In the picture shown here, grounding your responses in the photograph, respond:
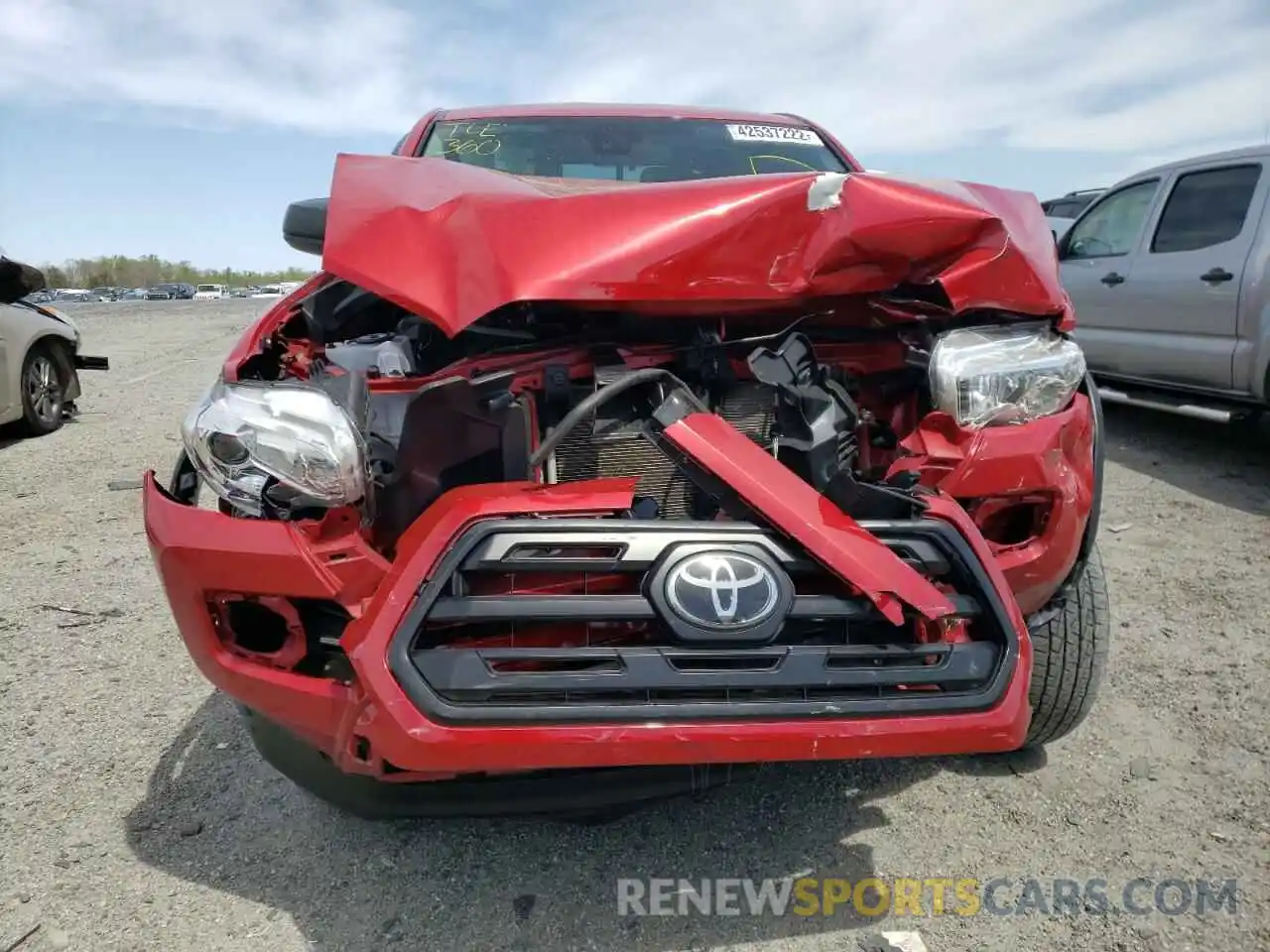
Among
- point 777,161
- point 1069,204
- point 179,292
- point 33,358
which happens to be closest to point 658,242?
point 777,161

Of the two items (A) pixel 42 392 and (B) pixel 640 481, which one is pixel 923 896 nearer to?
(B) pixel 640 481

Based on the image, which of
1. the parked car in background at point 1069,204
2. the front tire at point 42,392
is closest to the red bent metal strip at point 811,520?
the front tire at point 42,392

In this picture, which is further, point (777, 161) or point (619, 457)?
point (777, 161)

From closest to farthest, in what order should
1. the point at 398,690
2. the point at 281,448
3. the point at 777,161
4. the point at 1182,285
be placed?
the point at 398,690
the point at 281,448
the point at 777,161
the point at 1182,285

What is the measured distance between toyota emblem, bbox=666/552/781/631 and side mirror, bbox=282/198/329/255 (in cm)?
100

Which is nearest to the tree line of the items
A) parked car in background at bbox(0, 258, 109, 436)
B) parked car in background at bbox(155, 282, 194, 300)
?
parked car in background at bbox(155, 282, 194, 300)

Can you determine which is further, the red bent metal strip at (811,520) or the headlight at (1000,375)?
the headlight at (1000,375)

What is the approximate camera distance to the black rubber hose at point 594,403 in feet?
5.69

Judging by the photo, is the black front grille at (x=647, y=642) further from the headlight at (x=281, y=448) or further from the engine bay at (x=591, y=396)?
the headlight at (x=281, y=448)

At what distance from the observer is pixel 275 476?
5.43 feet

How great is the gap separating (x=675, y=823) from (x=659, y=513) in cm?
83

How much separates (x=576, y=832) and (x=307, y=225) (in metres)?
1.51

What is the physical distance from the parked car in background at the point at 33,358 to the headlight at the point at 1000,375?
676cm

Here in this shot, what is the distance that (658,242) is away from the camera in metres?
1.69
